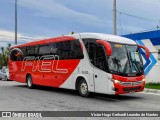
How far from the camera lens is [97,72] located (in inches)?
570

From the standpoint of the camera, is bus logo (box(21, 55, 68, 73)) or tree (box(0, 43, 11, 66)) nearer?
bus logo (box(21, 55, 68, 73))

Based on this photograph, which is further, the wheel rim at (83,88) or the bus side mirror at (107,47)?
the wheel rim at (83,88)

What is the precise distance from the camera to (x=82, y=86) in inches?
613

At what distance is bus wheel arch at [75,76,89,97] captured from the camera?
1530 cm

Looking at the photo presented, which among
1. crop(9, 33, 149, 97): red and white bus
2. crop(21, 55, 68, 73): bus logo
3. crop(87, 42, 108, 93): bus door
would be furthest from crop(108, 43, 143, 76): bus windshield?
crop(21, 55, 68, 73): bus logo

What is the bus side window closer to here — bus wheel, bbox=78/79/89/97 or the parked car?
bus wheel, bbox=78/79/89/97

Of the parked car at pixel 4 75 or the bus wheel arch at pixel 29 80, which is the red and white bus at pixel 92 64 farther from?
the parked car at pixel 4 75

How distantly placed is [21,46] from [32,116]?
13.5m

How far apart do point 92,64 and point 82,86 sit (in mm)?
1410

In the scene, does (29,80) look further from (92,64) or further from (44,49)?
(92,64)

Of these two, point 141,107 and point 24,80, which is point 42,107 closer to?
point 141,107

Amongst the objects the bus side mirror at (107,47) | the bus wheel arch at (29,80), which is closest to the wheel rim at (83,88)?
the bus side mirror at (107,47)

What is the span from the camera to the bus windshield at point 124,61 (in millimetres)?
13859

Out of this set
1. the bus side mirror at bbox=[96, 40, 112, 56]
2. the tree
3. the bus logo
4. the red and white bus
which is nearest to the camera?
the bus side mirror at bbox=[96, 40, 112, 56]
